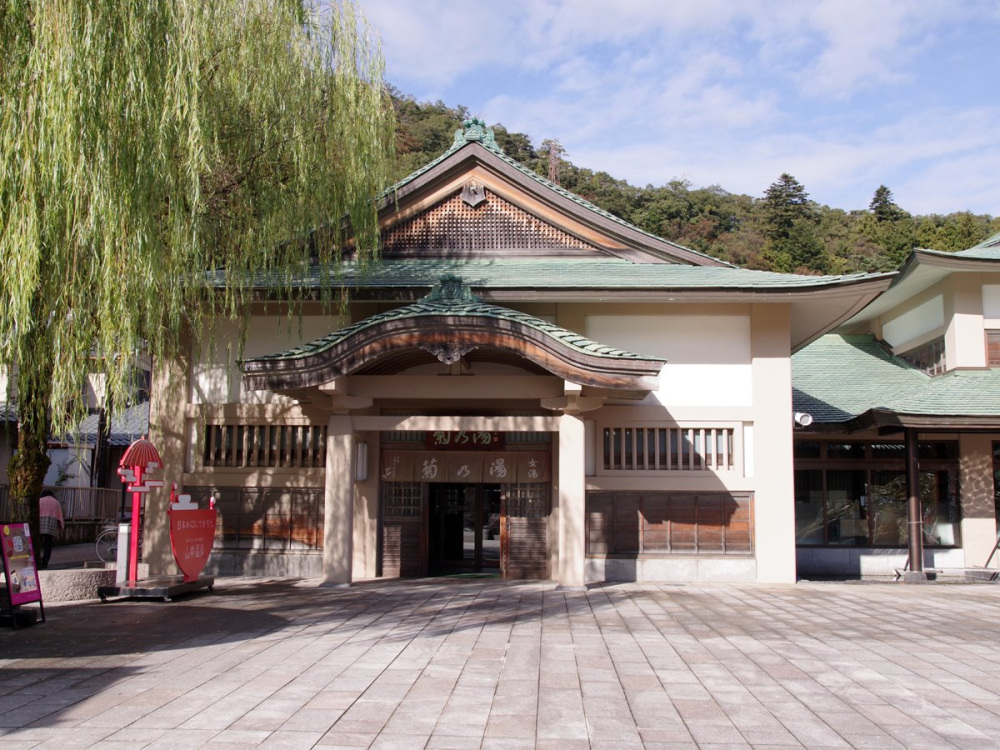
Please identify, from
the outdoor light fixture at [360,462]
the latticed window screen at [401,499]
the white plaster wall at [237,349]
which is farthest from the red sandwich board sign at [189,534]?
the latticed window screen at [401,499]

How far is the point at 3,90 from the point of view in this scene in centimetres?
765

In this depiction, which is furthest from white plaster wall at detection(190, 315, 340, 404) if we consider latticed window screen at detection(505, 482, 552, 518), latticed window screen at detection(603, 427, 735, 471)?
latticed window screen at detection(603, 427, 735, 471)

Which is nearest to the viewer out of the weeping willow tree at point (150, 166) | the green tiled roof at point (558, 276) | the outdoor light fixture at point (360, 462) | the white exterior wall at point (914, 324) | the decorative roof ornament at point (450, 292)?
the weeping willow tree at point (150, 166)

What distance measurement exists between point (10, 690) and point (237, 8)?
25.7 feet

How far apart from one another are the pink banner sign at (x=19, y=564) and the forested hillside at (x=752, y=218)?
3521 cm

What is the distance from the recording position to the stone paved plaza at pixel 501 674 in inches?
216

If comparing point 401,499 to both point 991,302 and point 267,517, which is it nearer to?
point 267,517

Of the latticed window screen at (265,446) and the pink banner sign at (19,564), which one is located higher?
the latticed window screen at (265,446)

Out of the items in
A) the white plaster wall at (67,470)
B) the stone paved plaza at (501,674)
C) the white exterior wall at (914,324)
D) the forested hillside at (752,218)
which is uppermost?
the forested hillside at (752,218)

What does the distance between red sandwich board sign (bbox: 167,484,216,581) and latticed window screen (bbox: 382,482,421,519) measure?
3211 millimetres

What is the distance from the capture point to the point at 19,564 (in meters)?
9.41

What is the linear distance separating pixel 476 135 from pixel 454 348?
551 centimetres

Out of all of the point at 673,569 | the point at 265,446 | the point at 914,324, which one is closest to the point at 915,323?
the point at 914,324

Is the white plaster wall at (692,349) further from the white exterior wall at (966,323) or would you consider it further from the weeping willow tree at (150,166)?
the white exterior wall at (966,323)
